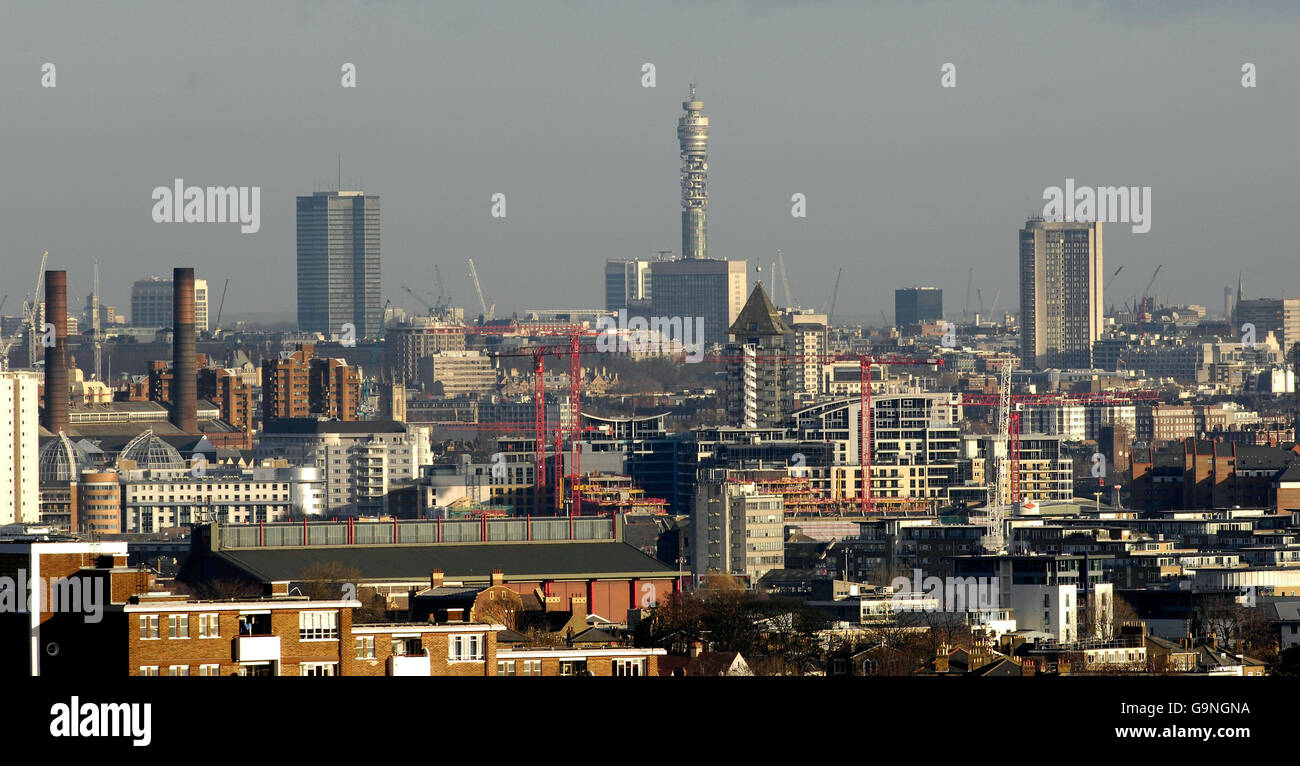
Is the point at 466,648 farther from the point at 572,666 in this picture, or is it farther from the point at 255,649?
the point at 255,649

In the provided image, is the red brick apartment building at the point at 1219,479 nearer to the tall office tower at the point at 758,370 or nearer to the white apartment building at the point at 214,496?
the tall office tower at the point at 758,370

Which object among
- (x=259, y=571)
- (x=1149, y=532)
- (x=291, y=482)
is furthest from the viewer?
(x=291, y=482)

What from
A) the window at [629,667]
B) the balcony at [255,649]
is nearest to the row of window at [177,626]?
the balcony at [255,649]

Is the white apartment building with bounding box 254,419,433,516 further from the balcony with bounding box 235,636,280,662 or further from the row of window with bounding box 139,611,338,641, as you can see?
the balcony with bounding box 235,636,280,662

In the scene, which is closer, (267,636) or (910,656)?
(267,636)

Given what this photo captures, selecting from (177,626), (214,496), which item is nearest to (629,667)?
(177,626)
